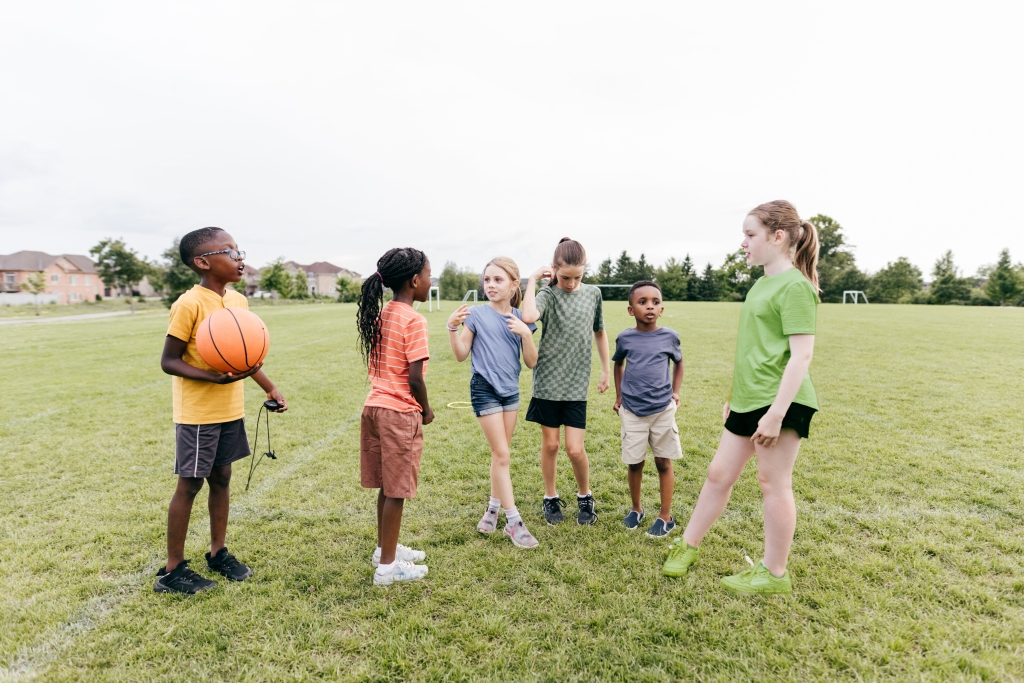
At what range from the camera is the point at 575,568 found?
10.3 ft

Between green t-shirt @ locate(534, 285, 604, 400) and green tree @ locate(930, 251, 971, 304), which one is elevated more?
green tree @ locate(930, 251, 971, 304)

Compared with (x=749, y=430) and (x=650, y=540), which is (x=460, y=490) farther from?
(x=749, y=430)

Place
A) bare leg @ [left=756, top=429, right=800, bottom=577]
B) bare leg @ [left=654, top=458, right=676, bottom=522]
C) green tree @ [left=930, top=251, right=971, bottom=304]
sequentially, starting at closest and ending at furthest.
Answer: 1. bare leg @ [left=756, top=429, right=800, bottom=577]
2. bare leg @ [left=654, top=458, right=676, bottom=522]
3. green tree @ [left=930, top=251, right=971, bottom=304]

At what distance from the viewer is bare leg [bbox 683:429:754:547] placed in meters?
2.85

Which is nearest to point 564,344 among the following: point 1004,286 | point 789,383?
point 789,383

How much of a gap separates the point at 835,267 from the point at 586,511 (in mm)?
72692

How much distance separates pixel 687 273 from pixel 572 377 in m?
65.1

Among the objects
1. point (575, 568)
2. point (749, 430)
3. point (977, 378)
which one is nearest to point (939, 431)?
point (977, 378)

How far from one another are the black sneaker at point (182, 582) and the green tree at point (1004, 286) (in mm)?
60981

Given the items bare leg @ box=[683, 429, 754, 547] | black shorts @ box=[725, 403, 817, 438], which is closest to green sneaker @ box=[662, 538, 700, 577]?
bare leg @ box=[683, 429, 754, 547]

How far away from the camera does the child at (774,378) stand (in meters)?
2.51

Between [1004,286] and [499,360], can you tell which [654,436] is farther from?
[1004,286]

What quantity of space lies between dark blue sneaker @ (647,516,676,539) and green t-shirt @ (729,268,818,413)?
1205 mm

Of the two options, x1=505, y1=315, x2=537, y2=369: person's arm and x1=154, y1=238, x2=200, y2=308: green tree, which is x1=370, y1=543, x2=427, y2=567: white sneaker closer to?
x1=505, y1=315, x2=537, y2=369: person's arm
